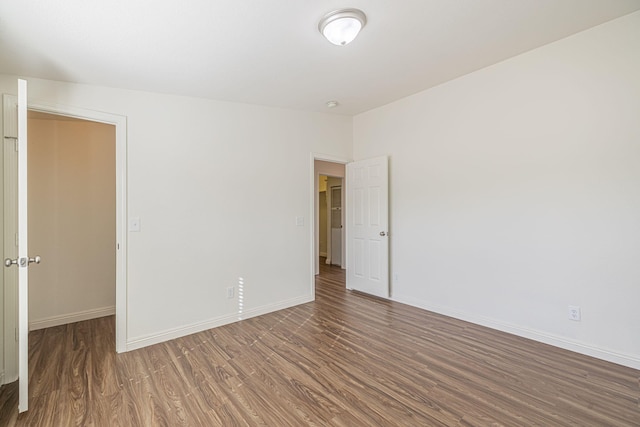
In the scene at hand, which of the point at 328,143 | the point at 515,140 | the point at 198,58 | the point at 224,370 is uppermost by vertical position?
the point at 198,58

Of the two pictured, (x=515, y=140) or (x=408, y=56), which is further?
(x=515, y=140)

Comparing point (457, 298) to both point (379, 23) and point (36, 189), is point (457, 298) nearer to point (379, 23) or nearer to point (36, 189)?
point (379, 23)

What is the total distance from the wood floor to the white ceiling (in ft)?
8.18

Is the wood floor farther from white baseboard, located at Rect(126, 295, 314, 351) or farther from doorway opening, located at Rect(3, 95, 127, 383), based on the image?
doorway opening, located at Rect(3, 95, 127, 383)

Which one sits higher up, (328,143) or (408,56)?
(408,56)

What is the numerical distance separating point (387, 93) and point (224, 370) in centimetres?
341

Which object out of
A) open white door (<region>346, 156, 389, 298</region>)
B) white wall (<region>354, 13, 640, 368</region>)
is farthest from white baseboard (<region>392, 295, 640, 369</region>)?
open white door (<region>346, 156, 389, 298</region>)

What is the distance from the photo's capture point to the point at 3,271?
90.0 inches

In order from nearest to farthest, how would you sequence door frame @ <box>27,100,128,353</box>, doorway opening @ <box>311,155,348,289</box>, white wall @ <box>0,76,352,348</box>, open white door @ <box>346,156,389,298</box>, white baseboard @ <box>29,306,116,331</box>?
door frame @ <box>27,100,128,353</box> < white wall @ <box>0,76,352,348</box> < white baseboard @ <box>29,306,116,331</box> < open white door @ <box>346,156,389,298</box> < doorway opening @ <box>311,155,348,289</box>

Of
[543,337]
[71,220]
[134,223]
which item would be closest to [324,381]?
[543,337]

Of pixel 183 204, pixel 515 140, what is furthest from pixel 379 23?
pixel 183 204

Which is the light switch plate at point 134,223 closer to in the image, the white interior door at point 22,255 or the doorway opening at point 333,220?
the white interior door at point 22,255

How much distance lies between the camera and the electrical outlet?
8.19 feet

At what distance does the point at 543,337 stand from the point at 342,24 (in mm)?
3192
